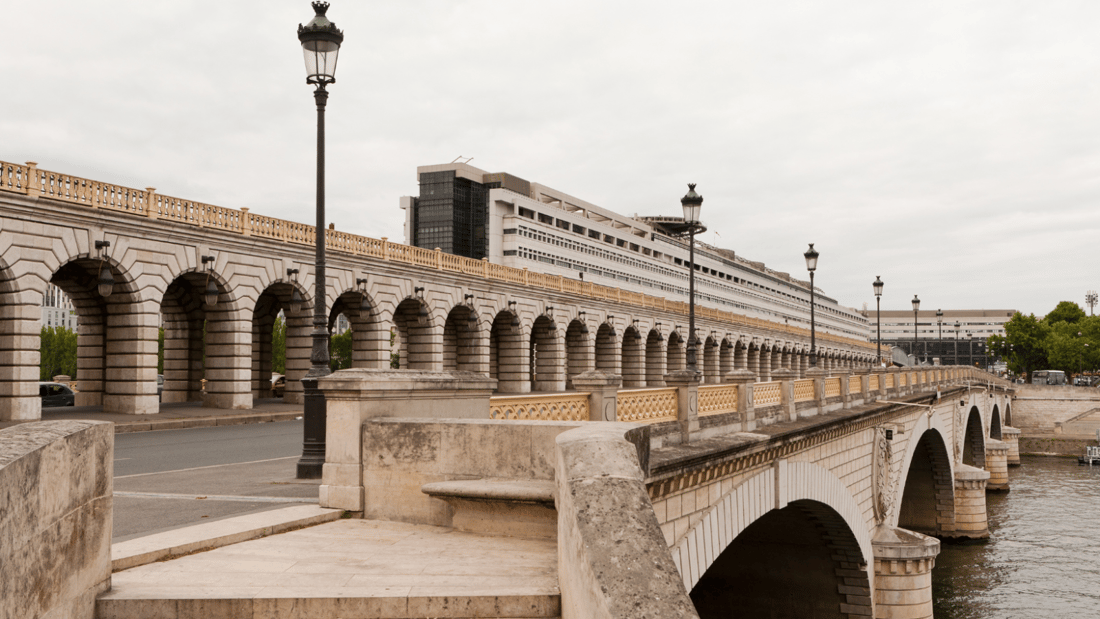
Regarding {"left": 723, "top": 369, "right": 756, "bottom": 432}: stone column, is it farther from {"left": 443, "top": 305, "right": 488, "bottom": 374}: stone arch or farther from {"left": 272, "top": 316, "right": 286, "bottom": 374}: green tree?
{"left": 272, "top": 316, "right": 286, "bottom": 374}: green tree

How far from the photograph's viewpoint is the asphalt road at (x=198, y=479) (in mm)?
8453

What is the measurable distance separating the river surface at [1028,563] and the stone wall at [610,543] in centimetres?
2481

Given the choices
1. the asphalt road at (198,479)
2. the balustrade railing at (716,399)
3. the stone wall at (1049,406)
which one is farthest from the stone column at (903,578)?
the stone wall at (1049,406)

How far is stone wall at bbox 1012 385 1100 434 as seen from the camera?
7550 cm

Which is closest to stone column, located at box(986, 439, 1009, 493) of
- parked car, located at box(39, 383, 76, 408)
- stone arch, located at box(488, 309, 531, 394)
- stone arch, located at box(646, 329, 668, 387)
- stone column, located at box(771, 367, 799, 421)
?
stone arch, located at box(646, 329, 668, 387)

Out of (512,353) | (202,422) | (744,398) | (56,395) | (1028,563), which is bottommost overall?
(1028,563)

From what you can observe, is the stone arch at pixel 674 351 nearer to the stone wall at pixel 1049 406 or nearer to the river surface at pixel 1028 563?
the river surface at pixel 1028 563

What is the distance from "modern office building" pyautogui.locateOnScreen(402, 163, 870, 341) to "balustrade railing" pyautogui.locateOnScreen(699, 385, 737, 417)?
205 ft

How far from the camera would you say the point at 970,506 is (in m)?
35.4

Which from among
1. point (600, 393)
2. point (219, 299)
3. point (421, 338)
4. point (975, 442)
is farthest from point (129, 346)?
point (975, 442)

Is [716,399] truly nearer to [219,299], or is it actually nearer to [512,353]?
[219,299]

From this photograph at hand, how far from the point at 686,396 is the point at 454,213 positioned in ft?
267

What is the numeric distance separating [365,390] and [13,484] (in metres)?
3.87

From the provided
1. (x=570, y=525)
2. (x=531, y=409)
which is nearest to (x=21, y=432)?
(x=570, y=525)
